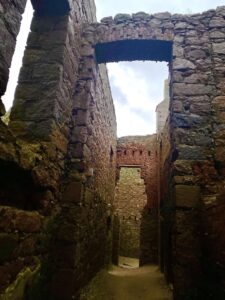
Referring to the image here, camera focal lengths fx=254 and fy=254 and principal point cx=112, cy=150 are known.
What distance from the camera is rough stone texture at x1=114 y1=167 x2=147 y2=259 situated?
38.1 ft

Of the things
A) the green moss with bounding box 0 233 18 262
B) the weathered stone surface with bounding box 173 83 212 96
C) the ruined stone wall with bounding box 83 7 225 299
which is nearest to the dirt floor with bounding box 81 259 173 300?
the ruined stone wall with bounding box 83 7 225 299

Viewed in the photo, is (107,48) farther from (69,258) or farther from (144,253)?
(144,253)

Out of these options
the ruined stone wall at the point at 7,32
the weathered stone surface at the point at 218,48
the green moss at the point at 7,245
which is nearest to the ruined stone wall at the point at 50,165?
the green moss at the point at 7,245

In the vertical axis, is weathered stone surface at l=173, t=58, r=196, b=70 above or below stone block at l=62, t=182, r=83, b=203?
above

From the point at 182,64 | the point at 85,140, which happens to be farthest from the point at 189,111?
the point at 85,140

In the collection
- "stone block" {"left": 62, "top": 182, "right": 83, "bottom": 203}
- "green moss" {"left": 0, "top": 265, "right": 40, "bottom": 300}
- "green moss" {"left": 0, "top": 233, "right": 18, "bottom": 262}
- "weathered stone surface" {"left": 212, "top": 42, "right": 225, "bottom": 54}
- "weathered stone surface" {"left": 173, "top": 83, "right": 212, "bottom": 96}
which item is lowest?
"green moss" {"left": 0, "top": 265, "right": 40, "bottom": 300}

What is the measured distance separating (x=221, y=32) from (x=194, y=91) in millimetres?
1205

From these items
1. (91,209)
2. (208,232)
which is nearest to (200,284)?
(208,232)

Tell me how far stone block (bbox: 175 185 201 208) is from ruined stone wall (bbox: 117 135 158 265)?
6382 millimetres

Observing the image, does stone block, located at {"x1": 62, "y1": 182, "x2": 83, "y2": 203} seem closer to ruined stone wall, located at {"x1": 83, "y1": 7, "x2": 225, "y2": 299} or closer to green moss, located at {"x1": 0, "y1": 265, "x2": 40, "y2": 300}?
green moss, located at {"x1": 0, "y1": 265, "x2": 40, "y2": 300}

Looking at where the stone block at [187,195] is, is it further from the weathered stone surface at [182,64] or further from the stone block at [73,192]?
the weathered stone surface at [182,64]

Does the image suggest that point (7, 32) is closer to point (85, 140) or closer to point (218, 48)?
point (85, 140)

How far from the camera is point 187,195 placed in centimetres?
339

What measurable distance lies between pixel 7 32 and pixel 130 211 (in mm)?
10309
